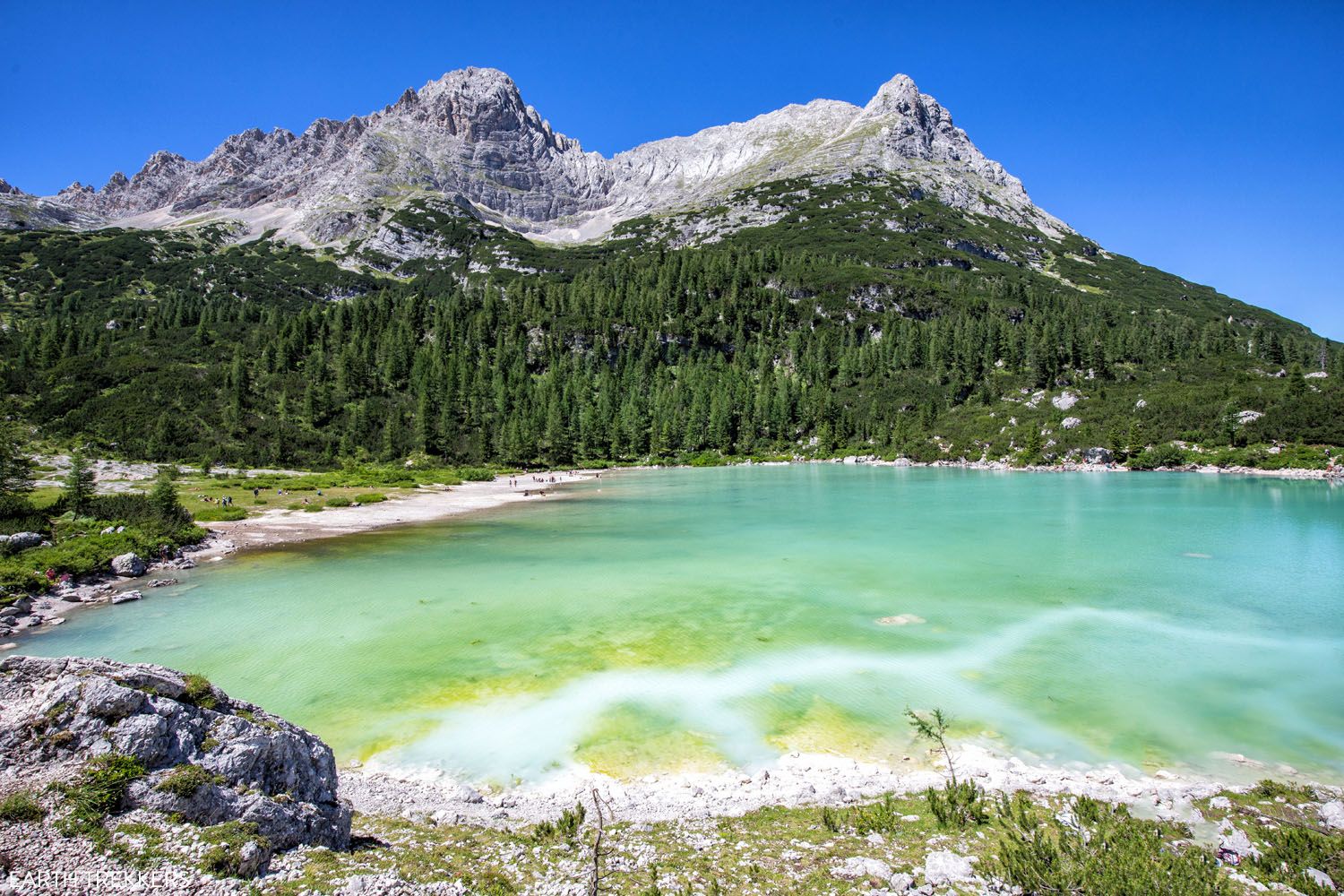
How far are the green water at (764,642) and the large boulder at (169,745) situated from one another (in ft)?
14.2

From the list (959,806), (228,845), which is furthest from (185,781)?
(959,806)

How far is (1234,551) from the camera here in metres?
28.6

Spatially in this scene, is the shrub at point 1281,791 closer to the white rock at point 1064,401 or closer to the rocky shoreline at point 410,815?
the rocky shoreline at point 410,815

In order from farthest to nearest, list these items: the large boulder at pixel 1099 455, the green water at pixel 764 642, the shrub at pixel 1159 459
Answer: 1. the large boulder at pixel 1099 455
2. the shrub at pixel 1159 459
3. the green water at pixel 764 642

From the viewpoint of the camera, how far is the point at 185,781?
19.6 ft

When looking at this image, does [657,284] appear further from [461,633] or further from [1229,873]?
[1229,873]

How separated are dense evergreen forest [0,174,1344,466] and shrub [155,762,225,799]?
250ft

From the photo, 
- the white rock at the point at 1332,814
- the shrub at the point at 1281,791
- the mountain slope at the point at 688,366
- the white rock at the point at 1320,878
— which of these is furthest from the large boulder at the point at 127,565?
the mountain slope at the point at 688,366

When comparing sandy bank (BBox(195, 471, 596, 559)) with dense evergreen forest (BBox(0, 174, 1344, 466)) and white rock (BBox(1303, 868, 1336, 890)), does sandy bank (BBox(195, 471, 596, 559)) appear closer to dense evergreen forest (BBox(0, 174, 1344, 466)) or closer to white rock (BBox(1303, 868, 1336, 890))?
dense evergreen forest (BBox(0, 174, 1344, 466))

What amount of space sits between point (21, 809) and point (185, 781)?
3.71 ft

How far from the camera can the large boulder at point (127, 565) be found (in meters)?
24.0

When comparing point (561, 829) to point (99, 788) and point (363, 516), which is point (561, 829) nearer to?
point (99, 788)

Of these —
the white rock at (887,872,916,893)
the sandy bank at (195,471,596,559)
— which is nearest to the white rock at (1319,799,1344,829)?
→ the white rock at (887,872,916,893)

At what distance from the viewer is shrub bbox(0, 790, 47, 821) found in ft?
16.5
